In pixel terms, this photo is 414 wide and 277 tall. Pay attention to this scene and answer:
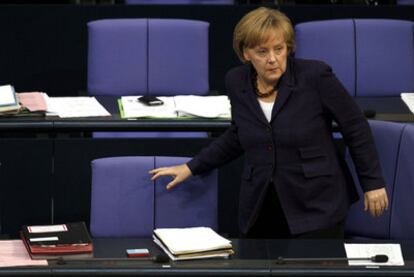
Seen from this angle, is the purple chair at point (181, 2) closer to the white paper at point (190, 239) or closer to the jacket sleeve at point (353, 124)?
the jacket sleeve at point (353, 124)

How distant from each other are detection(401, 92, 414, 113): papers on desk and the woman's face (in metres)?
1.26

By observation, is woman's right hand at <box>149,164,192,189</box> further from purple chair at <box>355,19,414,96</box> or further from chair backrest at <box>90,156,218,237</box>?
purple chair at <box>355,19,414,96</box>

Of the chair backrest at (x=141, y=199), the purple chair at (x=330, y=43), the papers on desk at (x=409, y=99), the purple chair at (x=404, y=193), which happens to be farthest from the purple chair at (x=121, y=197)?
the purple chair at (x=330, y=43)

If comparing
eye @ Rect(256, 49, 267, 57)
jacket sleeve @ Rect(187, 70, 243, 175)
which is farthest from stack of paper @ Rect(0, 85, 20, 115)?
eye @ Rect(256, 49, 267, 57)

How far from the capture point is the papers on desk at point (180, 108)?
15.8 ft

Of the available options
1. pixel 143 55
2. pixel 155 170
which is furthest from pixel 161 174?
pixel 143 55

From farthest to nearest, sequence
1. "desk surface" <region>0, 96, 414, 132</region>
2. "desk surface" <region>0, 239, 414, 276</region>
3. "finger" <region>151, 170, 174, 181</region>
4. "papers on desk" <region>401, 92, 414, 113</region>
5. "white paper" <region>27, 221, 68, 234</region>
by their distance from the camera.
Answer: "papers on desk" <region>401, 92, 414, 113</region> → "desk surface" <region>0, 96, 414, 132</region> → "finger" <region>151, 170, 174, 181</region> → "white paper" <region>27, 221, 68, 234</region> → "desk surface" <region>0, 239, 414, 276</region>

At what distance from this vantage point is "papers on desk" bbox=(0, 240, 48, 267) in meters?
3.55

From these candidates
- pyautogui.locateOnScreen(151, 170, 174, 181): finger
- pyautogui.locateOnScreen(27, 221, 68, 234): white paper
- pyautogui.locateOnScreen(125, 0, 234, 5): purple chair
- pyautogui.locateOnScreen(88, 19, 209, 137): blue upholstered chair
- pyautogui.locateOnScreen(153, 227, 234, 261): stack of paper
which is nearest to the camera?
Answer: pyautogui.locateOnScreen(153, 227, 234, 261): stack of paper

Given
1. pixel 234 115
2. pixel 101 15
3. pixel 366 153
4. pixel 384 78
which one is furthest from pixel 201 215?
pixel 101 15

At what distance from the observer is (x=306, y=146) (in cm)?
398

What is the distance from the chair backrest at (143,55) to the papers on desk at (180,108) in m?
0.37

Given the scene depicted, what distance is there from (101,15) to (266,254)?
2751 millimetres

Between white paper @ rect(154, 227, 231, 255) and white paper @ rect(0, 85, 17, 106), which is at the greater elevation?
white paper @ rect(0, 85, 17, 106)
